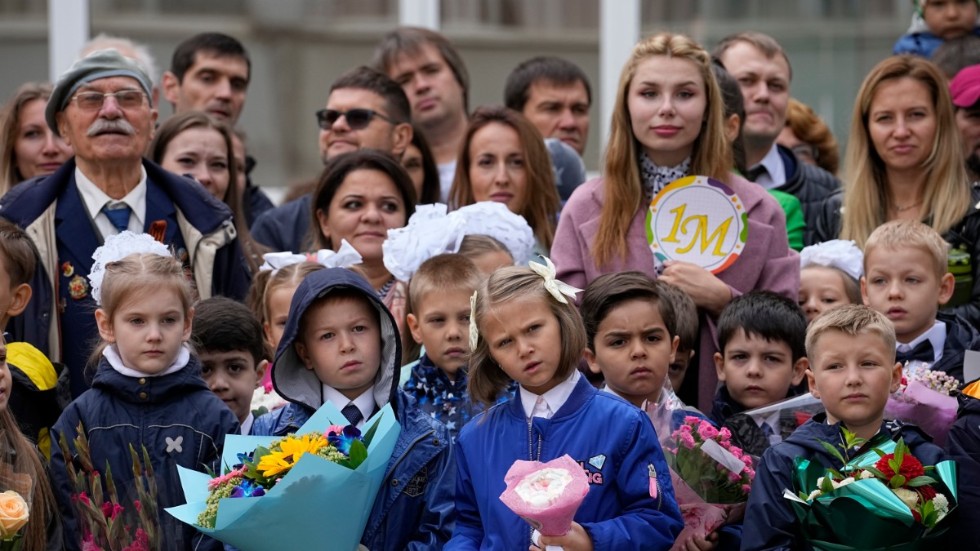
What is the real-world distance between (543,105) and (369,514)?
150 inches

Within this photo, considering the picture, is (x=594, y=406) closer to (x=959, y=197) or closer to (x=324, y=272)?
(x=324, y=272)

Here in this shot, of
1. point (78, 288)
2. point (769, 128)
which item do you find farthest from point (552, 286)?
point (769, 128)

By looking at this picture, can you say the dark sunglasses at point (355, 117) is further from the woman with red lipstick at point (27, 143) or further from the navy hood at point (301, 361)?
the navy hood at point (301, 361)

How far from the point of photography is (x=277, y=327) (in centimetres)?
614

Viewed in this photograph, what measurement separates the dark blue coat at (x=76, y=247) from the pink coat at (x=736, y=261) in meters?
1.38

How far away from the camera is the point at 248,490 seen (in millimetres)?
4621

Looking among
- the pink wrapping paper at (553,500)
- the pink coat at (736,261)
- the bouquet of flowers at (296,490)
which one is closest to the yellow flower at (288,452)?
the bouquet of flowers at (296,490)

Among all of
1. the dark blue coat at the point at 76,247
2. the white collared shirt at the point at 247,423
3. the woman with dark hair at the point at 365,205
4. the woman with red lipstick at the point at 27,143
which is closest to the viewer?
the white collared shirt at the point at 247,423

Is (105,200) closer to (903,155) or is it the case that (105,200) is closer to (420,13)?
(903,155)

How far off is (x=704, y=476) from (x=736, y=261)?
4.34ft

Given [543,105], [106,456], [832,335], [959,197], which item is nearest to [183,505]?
[106,456]

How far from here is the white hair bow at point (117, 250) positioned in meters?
5.46

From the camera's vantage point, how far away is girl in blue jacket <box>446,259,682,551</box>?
471 cm

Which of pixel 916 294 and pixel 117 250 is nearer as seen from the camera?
pixel 117 250
